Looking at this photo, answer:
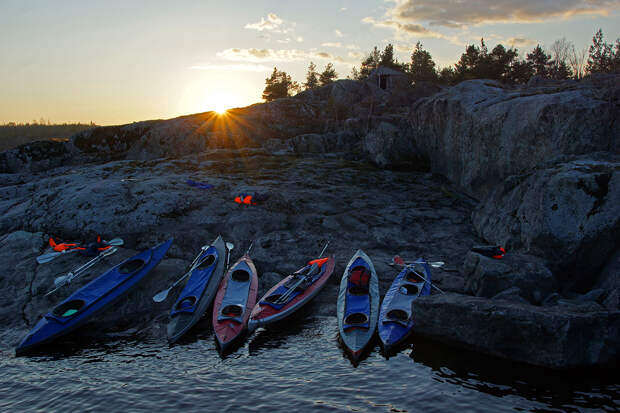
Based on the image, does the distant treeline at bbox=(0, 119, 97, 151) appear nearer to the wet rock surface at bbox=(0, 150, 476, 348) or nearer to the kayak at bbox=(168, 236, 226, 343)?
the wet rock surface at bbox=(0, 150, 476, 348)

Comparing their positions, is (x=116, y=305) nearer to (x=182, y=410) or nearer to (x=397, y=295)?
(x=182, y=410)

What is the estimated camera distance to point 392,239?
15258 mm

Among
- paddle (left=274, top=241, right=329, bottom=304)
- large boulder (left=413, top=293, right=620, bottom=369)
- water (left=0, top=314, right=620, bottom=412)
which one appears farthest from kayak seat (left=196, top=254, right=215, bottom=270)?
large boulder (left=413, top=293, right=620, bottom=369)

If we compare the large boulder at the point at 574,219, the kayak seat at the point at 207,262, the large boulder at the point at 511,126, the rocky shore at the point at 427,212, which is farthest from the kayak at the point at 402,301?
the large boulder at the point at 511,126

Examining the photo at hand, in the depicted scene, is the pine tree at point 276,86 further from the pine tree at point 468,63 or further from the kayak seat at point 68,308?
the kayak seat at point 68,308

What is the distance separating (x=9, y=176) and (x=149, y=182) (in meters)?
11.5

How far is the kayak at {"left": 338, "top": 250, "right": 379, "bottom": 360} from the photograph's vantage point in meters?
9.30

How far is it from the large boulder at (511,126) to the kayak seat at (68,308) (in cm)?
1560

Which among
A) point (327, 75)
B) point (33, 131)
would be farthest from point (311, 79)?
point (33, 131)

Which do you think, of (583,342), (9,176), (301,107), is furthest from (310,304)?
(301,107)

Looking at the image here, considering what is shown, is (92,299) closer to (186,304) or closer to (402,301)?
(186,304)

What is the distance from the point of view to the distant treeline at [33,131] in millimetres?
44022

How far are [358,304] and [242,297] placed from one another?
10.8 feet

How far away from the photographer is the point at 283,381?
8102 mm
